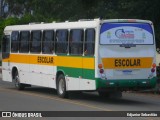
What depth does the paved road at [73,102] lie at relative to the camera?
61.5 ft

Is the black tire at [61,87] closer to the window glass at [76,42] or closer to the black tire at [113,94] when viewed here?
the window glass at [76,42]

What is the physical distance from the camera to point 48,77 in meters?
24.0

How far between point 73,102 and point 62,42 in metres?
3.06

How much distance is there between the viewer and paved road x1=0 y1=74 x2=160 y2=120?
738 inches

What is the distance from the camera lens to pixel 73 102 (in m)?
20.9

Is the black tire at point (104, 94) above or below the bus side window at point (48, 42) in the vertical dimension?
below

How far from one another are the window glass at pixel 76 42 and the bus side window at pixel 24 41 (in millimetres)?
4102

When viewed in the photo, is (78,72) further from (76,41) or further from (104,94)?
(104,94)

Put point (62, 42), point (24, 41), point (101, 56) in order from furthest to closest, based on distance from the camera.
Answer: point (24, 41) → point (62, 42) → point (101, 56)

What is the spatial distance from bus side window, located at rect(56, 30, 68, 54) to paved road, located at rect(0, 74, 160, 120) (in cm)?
180

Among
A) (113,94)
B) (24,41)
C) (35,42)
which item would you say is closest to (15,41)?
(24,41)

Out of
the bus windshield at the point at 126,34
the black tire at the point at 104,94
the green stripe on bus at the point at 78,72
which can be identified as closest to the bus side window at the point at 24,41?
the green stripe on bus at the point at 78,72

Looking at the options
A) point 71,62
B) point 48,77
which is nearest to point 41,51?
point 48,77

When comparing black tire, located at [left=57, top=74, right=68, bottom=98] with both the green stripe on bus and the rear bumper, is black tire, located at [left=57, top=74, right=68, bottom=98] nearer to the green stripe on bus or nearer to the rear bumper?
the green stripe on bus
